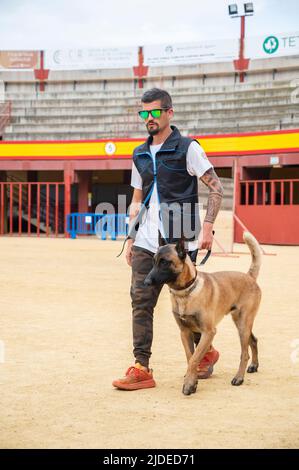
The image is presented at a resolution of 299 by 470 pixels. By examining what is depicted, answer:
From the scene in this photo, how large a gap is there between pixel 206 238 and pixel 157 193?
0.63 meters

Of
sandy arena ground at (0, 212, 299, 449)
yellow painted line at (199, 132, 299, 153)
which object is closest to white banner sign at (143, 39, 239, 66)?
yellow painted line at (199, 132, 299, 153)

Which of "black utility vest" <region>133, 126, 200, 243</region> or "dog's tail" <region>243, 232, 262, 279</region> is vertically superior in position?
"black utility vest" <region>133, 126, 200, 243</region>

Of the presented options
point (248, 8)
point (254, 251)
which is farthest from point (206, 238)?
point (248, 8)

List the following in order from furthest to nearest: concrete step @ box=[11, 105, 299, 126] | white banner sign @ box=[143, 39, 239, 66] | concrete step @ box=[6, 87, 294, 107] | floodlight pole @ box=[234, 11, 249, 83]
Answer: white banner sign @ box=[143, 39, 239, 66] → floodlight pole @ box=[234, 11, 249, 83] → concrete step @ box=[6, 87, 294, 107] → concrete step @ box=[11, 105, 299, 126]

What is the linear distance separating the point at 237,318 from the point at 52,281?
25.2ft

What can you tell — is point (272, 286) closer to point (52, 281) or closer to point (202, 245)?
point (52, 281)

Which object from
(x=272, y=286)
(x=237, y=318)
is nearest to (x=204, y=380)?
(x=237, y=318)

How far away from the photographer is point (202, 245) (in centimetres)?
533

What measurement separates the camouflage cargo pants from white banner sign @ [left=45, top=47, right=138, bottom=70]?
40.6 meters

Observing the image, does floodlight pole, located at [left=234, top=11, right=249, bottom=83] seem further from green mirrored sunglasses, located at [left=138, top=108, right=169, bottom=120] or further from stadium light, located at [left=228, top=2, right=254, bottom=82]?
green mirrored sunglasses, located at [left=138, top=108, right=169, bottom=120]

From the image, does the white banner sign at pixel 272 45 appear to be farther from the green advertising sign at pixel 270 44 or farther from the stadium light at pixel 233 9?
the stadium light at pixel 233 9

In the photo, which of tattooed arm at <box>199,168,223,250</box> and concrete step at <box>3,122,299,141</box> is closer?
tattooed arm at <box>199,168,223,250</box>

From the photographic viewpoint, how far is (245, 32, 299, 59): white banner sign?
1606 inches

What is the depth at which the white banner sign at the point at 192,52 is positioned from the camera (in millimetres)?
42812
